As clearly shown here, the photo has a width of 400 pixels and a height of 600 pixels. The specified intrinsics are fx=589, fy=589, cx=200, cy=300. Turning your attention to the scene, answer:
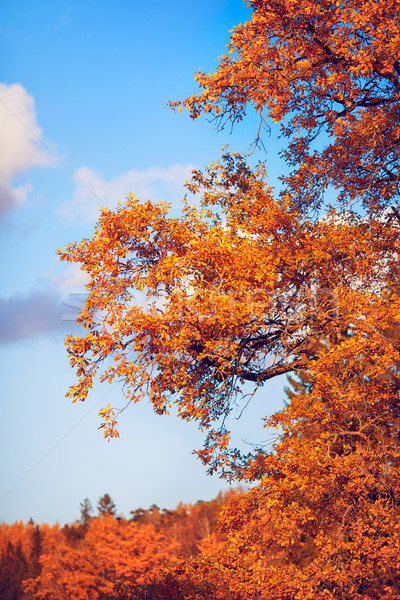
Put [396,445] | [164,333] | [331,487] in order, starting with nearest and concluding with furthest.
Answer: [164,333]
[331,487]
[396,445]

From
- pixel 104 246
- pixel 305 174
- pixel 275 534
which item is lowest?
pixel 275 534

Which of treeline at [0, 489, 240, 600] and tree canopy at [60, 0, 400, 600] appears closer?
tree canopy at [60, 0, 400, 600]

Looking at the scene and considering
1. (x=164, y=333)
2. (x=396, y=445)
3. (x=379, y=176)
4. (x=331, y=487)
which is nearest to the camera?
(x=164, y=333)

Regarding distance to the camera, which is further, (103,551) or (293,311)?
(103,551)

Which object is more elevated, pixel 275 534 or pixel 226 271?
pixel 226 271

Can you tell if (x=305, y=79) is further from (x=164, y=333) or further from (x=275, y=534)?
(x=275, y=534)

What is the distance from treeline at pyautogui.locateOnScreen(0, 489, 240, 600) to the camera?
24.0 metres

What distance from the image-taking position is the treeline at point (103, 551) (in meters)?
24.0

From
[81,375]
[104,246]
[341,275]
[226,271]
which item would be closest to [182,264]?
[226,271]

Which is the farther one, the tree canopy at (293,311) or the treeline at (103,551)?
the treeline at (103,551)

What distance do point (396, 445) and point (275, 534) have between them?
246 centimetres

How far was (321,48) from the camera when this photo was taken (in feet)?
30.6

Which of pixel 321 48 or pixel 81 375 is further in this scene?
pixel 321 48

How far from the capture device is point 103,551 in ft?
81.3
